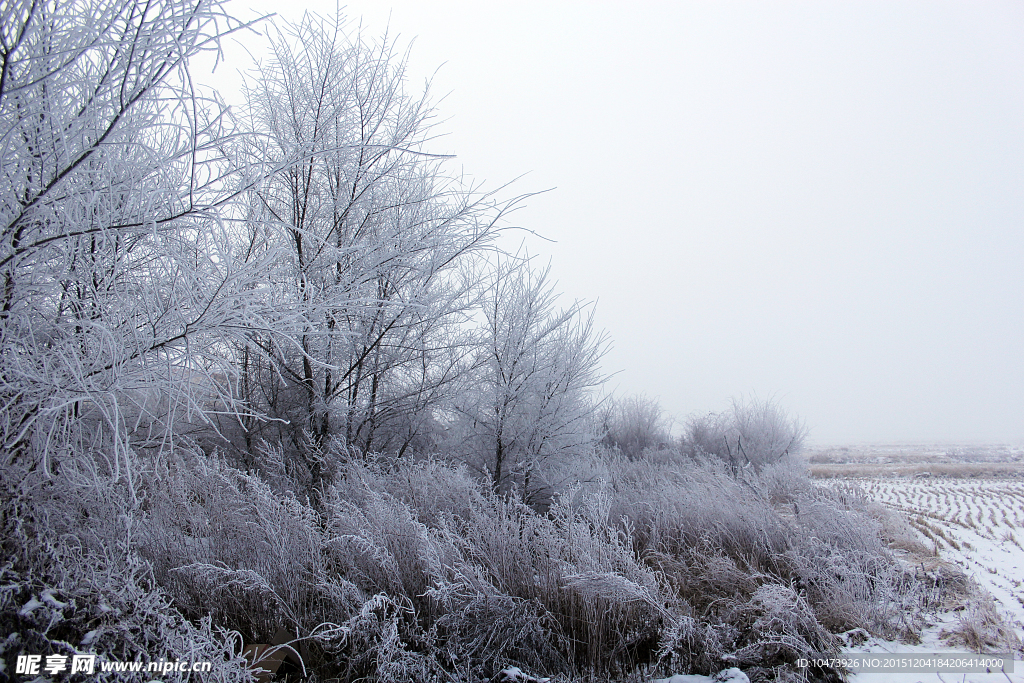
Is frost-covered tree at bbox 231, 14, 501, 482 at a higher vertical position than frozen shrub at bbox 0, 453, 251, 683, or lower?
higher

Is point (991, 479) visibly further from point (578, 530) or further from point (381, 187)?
point (381, 187)

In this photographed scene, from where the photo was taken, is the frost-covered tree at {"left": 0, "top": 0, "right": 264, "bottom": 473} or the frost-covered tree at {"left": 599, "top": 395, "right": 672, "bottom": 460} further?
the frost-covered tree at {"left": 599, "top": 395, "right": 672, "bottom": 460}

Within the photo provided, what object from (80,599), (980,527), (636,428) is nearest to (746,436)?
(636,428)

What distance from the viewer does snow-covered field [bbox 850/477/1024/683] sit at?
312cm

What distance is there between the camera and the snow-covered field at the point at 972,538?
123 inches

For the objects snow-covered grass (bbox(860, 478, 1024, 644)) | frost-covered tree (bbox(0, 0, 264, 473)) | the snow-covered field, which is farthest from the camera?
snow-covered grass (bbox(860, 478, 1024, 644))

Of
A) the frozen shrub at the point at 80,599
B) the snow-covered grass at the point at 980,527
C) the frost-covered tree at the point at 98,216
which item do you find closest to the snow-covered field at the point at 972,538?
the snow-covered grass at the point at 980,527

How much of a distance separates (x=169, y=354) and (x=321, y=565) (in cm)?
169

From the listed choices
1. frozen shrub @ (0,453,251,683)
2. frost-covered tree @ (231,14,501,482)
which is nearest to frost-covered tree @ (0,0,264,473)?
A: frozen shrub @ (0,453,251,683)

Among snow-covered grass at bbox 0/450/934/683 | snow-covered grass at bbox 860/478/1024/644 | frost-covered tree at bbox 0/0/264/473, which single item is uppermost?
frost-covered tree at bbox 0/0/264/473

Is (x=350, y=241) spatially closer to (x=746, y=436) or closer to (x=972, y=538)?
(x=972, y=538)

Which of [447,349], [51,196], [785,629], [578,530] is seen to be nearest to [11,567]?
[51,196]

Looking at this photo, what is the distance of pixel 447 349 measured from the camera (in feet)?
21.9

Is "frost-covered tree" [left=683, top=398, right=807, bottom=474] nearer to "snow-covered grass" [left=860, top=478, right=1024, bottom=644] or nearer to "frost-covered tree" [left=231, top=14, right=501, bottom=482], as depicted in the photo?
"snow-covered grass" [left=860, top=478, right=1024, bottom=644]
